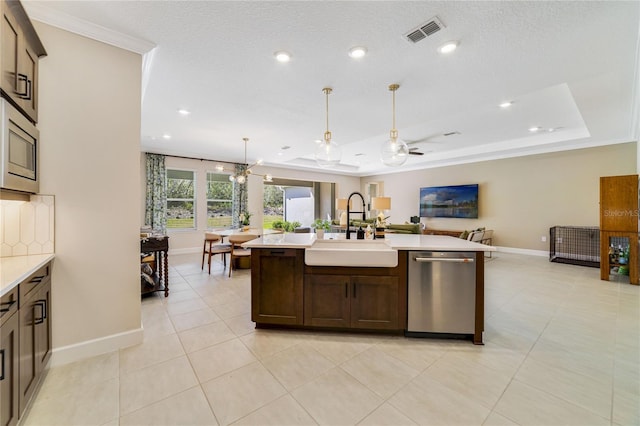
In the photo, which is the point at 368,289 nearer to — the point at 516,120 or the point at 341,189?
the point at 516,120

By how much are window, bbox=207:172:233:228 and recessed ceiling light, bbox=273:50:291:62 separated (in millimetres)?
5720

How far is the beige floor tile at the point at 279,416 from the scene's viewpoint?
59.3 inches

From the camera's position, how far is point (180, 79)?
2943mm

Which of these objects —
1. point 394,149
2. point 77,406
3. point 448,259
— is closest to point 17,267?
point 77,406

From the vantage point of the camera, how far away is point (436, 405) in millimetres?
1639

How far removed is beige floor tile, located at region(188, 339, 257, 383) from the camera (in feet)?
6.47

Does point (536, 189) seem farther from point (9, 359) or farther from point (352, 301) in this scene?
point (9, 359)

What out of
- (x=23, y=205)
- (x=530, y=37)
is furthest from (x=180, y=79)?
(x=530, y=37)

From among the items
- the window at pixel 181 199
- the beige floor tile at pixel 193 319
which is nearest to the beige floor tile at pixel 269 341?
the beige floor tile at pixel 193 319

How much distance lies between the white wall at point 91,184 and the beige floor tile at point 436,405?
2331 millimetres

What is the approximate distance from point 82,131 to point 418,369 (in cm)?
332

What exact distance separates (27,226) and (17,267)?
54 centimetres

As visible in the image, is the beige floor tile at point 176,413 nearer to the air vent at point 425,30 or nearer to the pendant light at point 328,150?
the pendant light at point 328,150

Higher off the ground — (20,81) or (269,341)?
(20,81)
